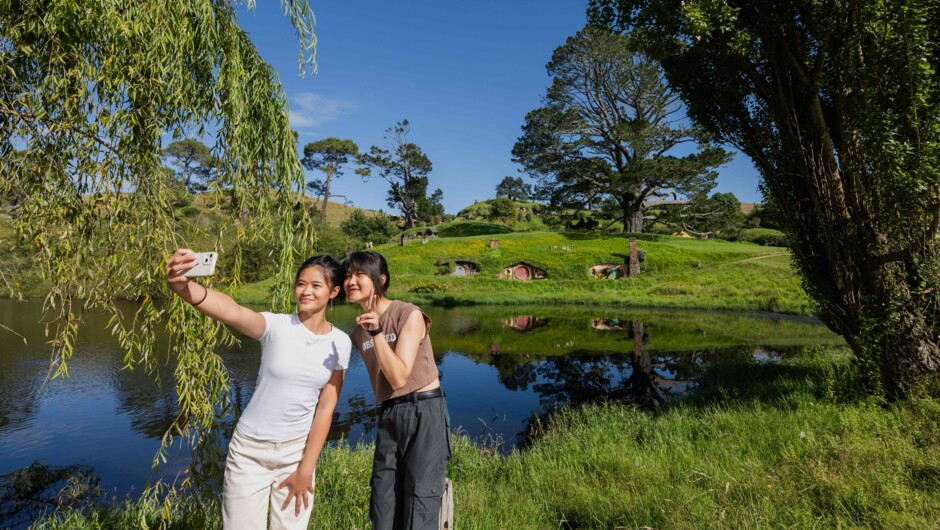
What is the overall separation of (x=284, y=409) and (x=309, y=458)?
34 centimetres

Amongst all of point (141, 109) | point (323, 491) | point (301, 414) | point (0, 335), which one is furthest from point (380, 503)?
point (0, 335)

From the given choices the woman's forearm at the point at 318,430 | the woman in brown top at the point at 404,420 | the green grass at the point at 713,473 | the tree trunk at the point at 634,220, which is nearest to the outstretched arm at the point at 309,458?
the woman's forearm at the point at 318,430

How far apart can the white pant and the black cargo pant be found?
0.54 m

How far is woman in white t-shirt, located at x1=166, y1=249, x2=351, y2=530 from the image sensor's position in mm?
2656

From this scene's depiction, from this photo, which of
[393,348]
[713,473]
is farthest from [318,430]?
[713,473]

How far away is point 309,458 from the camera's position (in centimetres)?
279

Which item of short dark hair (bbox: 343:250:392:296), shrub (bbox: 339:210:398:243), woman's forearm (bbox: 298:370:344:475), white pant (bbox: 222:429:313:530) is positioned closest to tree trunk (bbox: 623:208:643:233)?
shrub (bbox: 339:210:398:243)

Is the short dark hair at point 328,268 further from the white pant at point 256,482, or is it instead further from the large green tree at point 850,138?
the large green tree at point 850,138

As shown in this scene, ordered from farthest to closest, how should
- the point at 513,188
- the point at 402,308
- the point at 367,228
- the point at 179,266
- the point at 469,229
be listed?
1. the point at 513,188
2. the point at 469,229
3. the point at 367,228
4. the point at 402,308
5. the point at 179,266

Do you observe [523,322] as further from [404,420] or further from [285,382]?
[285,382]

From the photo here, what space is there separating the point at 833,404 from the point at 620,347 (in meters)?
12.0

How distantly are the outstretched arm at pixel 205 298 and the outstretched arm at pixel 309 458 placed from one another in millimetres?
591

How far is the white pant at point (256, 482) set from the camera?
8.68ft

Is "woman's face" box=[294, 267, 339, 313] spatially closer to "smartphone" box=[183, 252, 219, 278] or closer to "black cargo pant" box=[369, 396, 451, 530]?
"smartphone" box=[183, 252, 219, 278]
